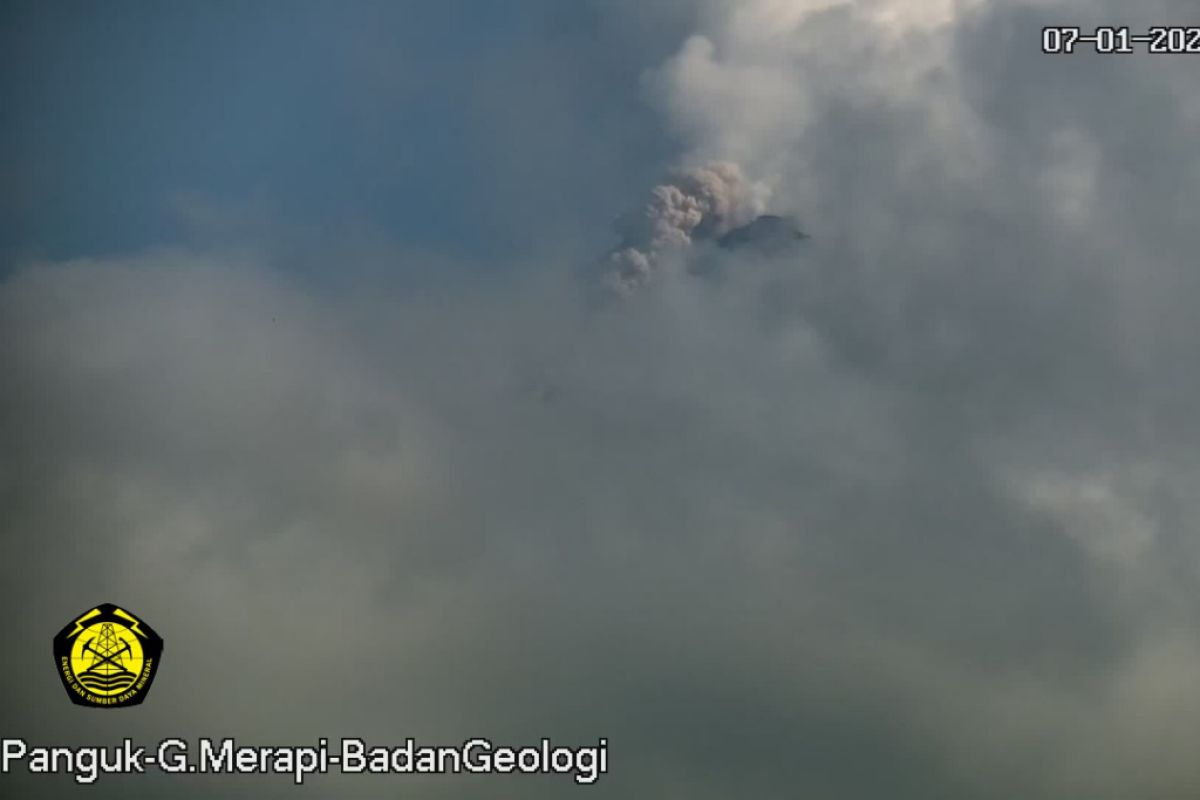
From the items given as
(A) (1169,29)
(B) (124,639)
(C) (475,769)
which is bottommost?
(C) (475,769)

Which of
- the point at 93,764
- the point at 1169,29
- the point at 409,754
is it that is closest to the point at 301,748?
the point at 409,754

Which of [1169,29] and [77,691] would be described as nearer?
[77,691]

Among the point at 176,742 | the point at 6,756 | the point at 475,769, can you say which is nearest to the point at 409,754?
the point at 475,769

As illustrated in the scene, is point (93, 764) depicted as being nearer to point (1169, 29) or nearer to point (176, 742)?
point (176, 742)

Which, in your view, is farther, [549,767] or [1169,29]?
[1169,29]

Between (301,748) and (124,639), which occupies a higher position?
(124,639)

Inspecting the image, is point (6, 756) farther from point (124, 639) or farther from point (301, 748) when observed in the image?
point (301, 748)
